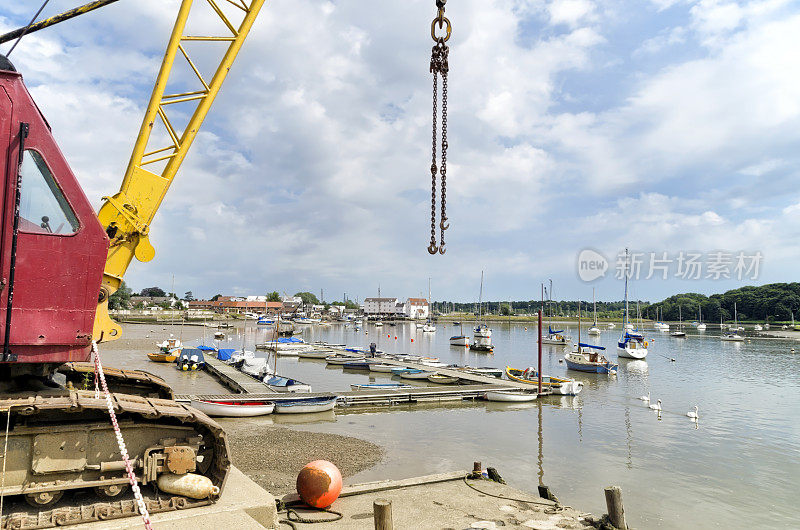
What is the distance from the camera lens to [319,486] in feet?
27.2

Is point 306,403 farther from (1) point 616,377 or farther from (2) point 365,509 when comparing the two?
(1) point 616,377

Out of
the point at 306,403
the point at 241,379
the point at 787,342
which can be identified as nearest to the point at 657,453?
the point at 306,403

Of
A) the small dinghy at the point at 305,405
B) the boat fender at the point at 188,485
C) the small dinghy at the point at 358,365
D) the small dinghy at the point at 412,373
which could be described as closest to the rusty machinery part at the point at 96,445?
the boat fender at the point at 188,485

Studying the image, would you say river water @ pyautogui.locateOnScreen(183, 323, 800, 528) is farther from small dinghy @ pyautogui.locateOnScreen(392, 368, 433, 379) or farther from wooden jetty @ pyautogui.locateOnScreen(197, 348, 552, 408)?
small dinghy @ pyautogui.locateOnScreen(392, 368, 433, 379)

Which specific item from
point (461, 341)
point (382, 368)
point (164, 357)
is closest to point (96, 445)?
point (382, 368)

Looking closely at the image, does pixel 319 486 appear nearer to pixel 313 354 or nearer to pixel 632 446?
pixel 632 446

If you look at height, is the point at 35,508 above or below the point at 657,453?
above

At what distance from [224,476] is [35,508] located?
2048 millimetres

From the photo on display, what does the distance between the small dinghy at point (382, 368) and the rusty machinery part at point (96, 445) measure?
32.9 m

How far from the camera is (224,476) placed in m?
6.46

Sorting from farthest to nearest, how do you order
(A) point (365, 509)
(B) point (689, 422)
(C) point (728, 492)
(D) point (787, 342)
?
(D) point (787, 342)
(B) point (689, 422)
(C) point (728, 492)
(A) point (365, 509)

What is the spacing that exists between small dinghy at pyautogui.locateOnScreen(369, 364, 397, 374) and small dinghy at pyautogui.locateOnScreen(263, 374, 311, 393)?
41.5 ft

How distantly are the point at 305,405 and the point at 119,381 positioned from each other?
586 inches

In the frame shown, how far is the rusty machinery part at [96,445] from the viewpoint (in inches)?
216
